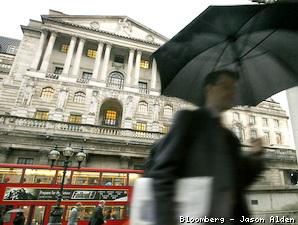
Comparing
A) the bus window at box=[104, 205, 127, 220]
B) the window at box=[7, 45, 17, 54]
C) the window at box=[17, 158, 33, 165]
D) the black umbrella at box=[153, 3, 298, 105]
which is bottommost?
the bus window at box=[104, 205, 127, 220]

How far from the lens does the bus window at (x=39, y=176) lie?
1184cm

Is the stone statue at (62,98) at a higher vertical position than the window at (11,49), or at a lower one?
lower

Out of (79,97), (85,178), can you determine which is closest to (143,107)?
(79,97)

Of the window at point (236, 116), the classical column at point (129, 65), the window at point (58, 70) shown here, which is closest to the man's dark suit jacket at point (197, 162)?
the classical column at point (129, 65)

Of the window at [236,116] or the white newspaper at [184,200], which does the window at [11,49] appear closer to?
the window at [236,116]

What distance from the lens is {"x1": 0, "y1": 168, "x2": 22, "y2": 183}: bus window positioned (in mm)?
11562

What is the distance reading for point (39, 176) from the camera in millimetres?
12141

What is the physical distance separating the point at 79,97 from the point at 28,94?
216 inches

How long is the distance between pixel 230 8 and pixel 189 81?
1.07m

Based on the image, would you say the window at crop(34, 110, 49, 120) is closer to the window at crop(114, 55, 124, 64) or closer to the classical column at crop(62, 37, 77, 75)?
the classical column at crop(62, 37, 77, 75)

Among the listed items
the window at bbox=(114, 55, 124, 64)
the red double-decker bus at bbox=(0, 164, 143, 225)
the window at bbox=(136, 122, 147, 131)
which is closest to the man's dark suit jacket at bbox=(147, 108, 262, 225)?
the red double-decker bus at bbox=(0, 164, 143, 225)

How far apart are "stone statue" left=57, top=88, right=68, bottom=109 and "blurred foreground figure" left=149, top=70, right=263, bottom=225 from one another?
26674 mm

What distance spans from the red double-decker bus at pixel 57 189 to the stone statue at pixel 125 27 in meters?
27.5

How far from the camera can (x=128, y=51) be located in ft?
116
